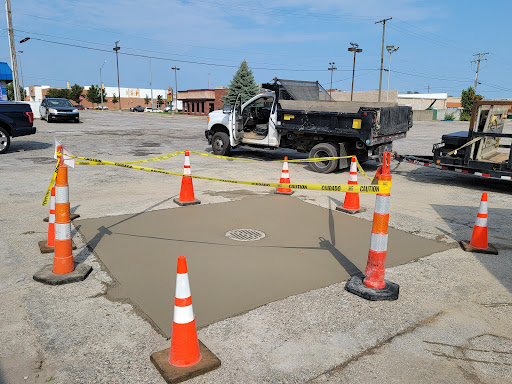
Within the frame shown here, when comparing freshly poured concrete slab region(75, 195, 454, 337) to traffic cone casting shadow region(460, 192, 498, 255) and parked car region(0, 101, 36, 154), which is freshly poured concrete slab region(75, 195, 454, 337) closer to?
traffic cone casting shadow region(460, 192, 498, 255)

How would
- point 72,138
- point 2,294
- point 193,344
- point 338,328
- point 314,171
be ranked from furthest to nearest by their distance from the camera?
1. point 72,138
2. point 314,171
3. point 2,294
4. point 338,328
5. point 193,344

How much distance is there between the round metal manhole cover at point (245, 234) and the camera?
18.3 feet

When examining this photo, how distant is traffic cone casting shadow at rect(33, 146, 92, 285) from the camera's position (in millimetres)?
4082

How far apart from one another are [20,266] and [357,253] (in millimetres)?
4013

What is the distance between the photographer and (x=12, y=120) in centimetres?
1333

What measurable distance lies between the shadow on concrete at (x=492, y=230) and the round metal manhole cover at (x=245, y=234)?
2878mm

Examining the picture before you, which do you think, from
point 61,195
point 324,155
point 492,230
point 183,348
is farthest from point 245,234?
point 324,155

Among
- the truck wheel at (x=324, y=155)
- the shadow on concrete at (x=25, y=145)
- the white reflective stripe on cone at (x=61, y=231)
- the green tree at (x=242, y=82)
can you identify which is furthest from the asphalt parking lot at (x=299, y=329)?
the green tree at (x=242, y=82)

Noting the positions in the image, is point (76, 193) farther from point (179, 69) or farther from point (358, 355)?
point (179, 69)

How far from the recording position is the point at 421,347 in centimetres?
313

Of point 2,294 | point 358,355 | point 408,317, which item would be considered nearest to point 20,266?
point 2,294

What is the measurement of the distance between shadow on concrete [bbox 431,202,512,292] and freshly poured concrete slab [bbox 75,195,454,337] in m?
0.61

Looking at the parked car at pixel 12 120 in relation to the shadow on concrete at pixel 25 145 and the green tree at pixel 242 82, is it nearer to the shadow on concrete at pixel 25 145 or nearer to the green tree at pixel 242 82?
the shadow on concrete at pixel 25 145

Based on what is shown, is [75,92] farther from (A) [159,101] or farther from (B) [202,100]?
(B) [202,100]
